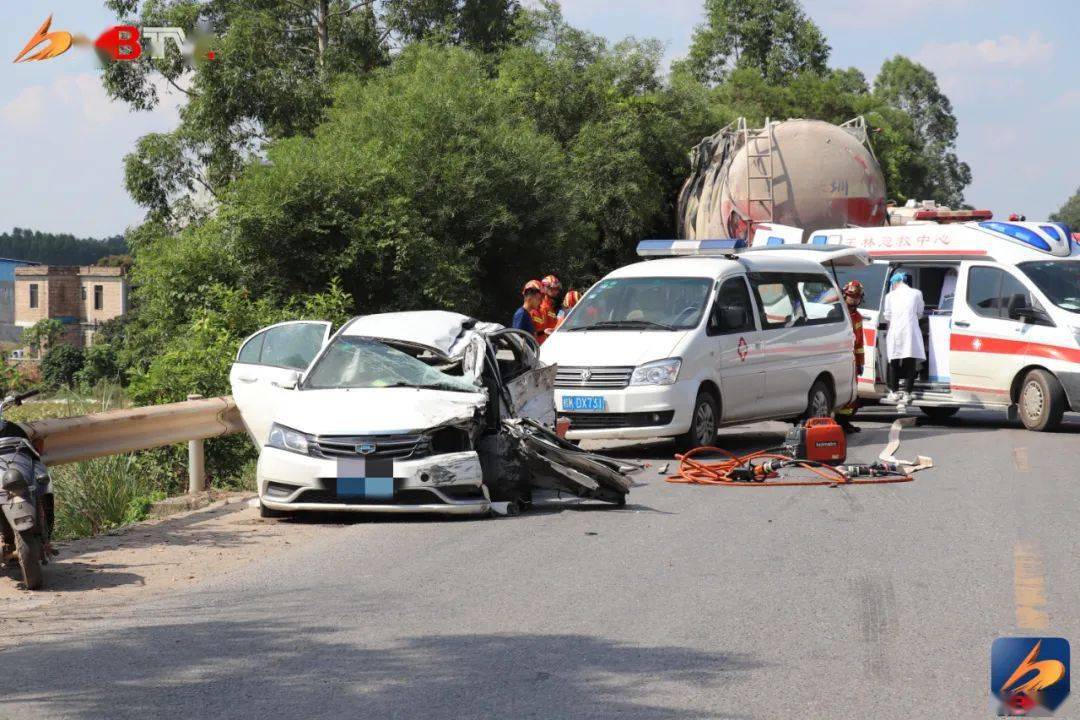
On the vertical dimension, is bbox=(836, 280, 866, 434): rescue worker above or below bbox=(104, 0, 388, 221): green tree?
below

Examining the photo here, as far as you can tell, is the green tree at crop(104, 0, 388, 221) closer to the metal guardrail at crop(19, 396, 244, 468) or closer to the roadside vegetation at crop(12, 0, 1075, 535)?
the roadside vegetation at crop(12, 0, 1075, 535)

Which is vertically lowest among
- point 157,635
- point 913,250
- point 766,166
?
point 157,635

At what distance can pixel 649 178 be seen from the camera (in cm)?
3177

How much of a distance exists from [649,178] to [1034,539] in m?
23.4

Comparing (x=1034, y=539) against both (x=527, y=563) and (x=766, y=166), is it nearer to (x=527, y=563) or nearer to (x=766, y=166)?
(x=527, y=563)

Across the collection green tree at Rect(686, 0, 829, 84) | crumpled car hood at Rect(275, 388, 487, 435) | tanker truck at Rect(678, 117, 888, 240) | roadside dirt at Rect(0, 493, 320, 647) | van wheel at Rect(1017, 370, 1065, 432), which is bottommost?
roadside dirt at Rect(0, 493, 320, 647)

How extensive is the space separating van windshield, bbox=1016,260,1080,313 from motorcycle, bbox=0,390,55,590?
42.6 ft

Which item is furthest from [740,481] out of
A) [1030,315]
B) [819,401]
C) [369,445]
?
[1030,315]

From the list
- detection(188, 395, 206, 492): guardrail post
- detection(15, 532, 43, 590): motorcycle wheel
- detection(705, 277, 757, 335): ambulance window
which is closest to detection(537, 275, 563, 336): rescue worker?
detection(705, 277, 757, 335): ambulance window

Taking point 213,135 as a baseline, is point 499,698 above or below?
below

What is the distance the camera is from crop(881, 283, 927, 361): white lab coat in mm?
18000

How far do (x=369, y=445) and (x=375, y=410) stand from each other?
0.38 metres

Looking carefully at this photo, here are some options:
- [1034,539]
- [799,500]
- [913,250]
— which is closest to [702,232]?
[913,250]

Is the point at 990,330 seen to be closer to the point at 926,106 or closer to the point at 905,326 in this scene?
the point at 905,326
